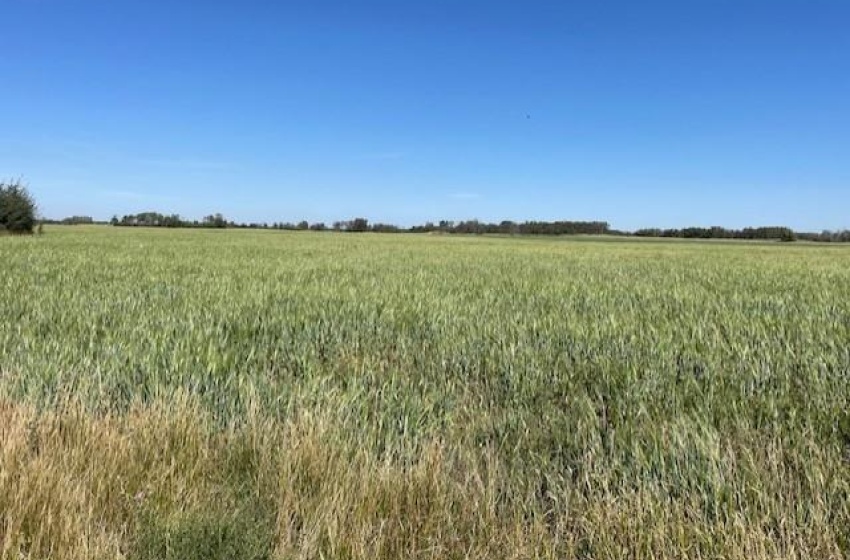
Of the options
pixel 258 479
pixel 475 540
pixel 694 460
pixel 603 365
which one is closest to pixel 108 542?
pixel 258 479

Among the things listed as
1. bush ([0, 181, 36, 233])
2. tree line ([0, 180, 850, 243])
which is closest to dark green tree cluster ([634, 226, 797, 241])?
tree line ([0, 180, 850, 243])

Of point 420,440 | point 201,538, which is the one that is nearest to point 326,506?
point 201,538

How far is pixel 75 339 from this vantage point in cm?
608

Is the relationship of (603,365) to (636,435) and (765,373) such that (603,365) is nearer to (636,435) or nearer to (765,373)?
(765,373)

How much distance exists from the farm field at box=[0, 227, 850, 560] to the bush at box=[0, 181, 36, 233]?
178 ft

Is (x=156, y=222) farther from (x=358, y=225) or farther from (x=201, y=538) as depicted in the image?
(x=201, y=538)

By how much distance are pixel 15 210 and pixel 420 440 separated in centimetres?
6072

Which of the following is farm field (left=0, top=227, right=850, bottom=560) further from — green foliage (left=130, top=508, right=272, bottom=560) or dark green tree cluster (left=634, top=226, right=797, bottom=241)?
dark green tree cluster (left=634, top=226, right=797, bottom=241)

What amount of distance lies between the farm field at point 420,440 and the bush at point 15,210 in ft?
178

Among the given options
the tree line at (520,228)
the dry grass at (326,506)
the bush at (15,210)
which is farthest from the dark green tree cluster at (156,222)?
the dry grass at (326,506)

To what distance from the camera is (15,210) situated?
50844mm

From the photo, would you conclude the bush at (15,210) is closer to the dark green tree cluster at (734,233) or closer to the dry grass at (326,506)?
the dry grass at (326,506)

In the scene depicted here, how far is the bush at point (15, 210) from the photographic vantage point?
5028cm

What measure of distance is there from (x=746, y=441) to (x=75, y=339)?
6.45 m
